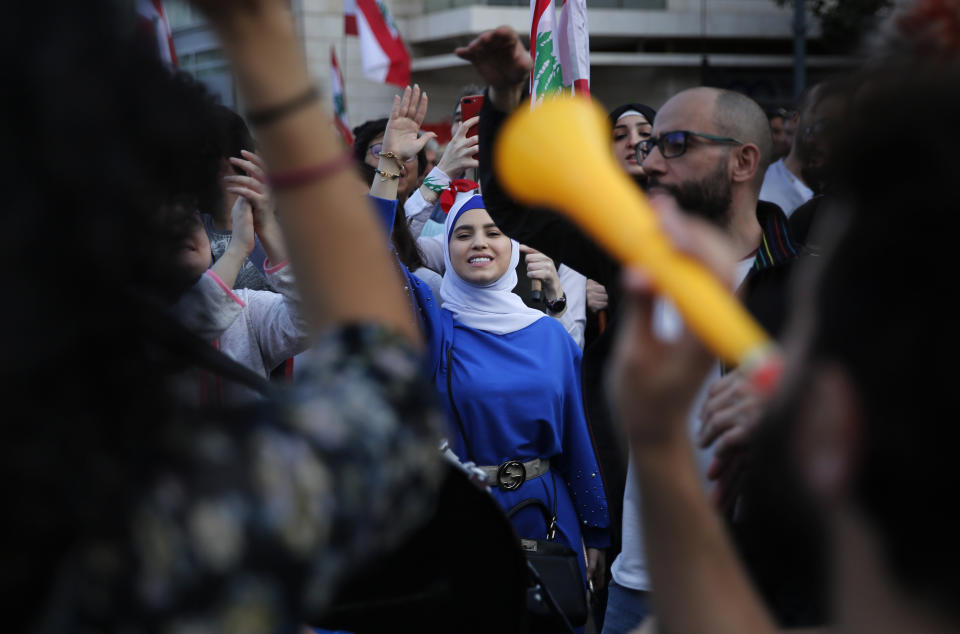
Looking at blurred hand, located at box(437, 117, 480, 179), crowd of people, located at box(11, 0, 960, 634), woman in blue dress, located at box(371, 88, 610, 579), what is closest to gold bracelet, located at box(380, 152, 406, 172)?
woman in blue dress, located at box(371, 88, 610, 579)

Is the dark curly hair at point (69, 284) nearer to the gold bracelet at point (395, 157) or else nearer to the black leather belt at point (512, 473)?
the black leather belt at point (512, 473)

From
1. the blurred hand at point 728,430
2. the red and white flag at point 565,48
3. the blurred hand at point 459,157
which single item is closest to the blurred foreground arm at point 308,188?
the blurred hand at point 728,430

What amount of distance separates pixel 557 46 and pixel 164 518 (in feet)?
9.80

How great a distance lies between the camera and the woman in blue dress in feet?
11.3

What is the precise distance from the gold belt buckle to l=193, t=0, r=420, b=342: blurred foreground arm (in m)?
2.49

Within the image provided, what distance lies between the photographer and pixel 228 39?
3.08 ft

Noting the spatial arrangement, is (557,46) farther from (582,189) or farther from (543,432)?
(582,189)

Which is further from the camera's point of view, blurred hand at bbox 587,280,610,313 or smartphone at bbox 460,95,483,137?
blurred hand at bbox 587,280,610,313

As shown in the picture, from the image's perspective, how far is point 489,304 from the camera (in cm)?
391

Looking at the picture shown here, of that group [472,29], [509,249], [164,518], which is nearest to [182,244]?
[164,518]

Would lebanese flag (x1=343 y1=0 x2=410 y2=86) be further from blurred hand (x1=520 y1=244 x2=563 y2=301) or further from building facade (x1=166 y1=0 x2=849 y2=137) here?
building facade (x1=166 y1=0 x2=849 y2=137)

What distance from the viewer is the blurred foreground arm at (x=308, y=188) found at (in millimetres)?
943

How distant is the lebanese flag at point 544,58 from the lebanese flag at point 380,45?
342cm

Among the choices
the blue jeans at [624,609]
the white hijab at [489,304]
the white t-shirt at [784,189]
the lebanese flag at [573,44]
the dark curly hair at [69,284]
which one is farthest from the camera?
the white t-shirt at [784,189]
